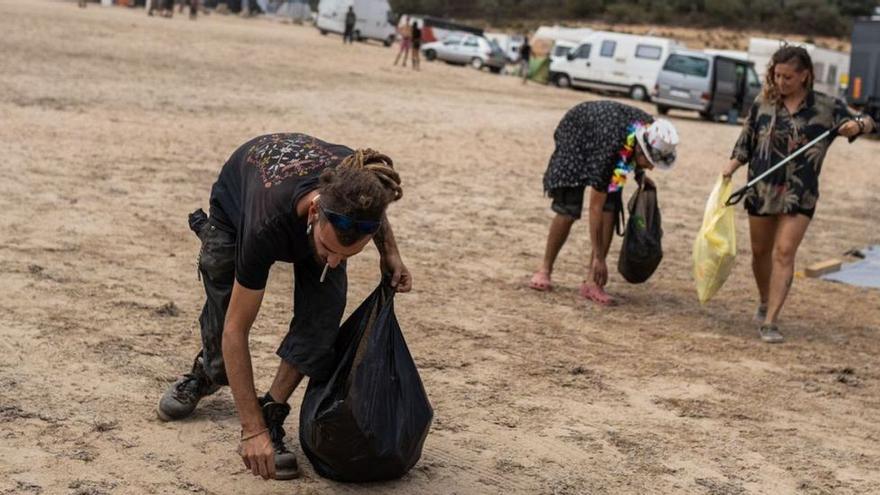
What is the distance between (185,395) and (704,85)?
Result: 2268 cm

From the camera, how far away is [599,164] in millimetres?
7238

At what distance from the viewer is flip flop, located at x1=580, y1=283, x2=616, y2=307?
755 centimetres

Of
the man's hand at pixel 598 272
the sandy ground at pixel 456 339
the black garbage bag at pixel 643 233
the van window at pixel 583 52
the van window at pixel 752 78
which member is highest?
the van window at pixel 583 52

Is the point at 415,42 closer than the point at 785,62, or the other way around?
the point at 785,62

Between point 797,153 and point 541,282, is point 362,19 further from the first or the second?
point 797,153

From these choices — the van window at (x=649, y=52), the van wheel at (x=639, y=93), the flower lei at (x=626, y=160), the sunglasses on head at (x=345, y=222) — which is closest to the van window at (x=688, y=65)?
the van window at (x=649, y=52)

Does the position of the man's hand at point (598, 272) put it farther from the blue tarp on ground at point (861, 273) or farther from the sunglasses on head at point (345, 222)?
the sunglasses on head at point (345, 222)

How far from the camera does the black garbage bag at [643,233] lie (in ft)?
24.2

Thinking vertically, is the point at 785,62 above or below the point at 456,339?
above

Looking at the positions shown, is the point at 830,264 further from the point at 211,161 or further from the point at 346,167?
the point at 346,167

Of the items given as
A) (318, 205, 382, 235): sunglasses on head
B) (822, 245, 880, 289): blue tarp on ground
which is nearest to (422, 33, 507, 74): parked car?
(822, 245, 880, 289): blue tarp on ground

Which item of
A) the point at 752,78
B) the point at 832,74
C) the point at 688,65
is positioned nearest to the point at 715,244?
the point at 688,65

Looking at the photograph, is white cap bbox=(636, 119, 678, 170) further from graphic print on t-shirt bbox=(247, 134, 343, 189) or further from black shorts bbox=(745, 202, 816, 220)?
graphic print on t-shirt bbox=(247, 134, 343, 189)

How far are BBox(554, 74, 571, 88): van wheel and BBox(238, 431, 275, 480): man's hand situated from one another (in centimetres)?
3009
